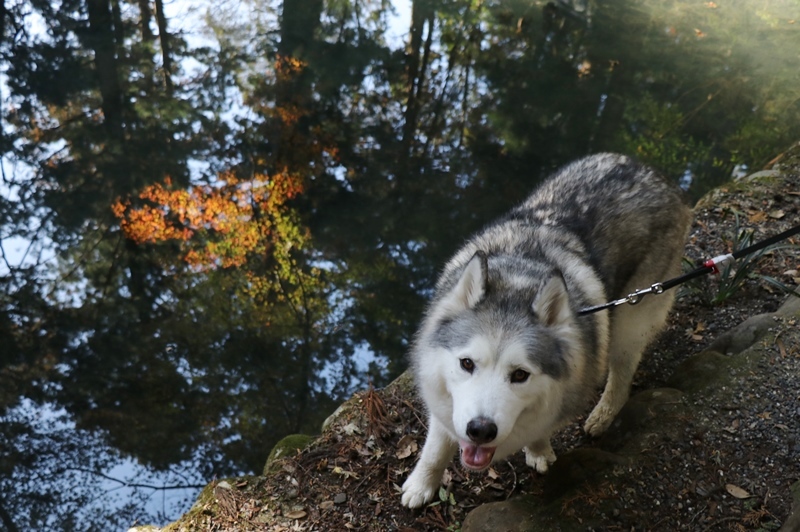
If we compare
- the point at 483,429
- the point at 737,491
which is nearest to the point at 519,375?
the point at 483,429

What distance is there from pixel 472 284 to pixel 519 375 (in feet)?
1.74

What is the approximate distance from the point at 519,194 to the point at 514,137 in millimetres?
1729

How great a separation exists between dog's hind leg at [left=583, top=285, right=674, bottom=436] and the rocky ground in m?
0.18

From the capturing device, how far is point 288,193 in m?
8.77

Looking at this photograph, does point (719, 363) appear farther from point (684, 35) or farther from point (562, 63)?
point (684, 35)

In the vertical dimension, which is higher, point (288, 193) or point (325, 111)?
point (325, 111)

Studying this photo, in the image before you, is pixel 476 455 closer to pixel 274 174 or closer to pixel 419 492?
pixel 419 492

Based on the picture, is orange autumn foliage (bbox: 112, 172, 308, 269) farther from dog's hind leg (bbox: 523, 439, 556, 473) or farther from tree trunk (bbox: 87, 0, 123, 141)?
dog's hind leg (bbox: 523, 439, 556, 473)

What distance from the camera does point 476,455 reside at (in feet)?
9.74

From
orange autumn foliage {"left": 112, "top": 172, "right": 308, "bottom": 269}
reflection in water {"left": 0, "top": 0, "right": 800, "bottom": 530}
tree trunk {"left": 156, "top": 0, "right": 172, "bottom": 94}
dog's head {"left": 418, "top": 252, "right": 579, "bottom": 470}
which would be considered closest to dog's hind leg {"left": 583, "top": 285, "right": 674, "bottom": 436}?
dog's head {"left": 418, "top": 252, "right": 579, "bottom": 470}

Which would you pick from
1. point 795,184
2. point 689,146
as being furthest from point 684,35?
point 795,184

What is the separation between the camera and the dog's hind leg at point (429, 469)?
3702 mm

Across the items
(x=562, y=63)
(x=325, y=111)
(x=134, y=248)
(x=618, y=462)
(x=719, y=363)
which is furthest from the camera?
(x=562, y=63)

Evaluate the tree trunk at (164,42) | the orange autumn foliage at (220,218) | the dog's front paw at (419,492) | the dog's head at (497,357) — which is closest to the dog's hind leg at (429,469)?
the dog's front paw at (419,492)
